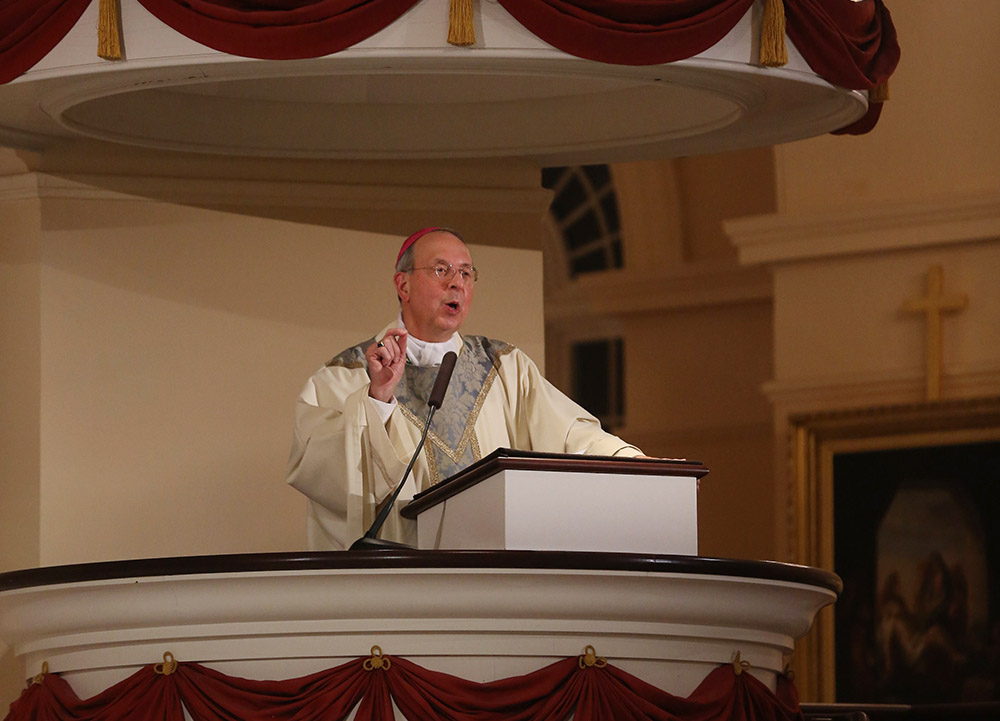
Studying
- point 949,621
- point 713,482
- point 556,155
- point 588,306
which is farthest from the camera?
point 588,306

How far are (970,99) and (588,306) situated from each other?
3.79m

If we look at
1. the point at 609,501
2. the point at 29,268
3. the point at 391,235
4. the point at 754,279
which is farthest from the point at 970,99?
the point at 609,501

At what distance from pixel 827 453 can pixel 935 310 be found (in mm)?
1085

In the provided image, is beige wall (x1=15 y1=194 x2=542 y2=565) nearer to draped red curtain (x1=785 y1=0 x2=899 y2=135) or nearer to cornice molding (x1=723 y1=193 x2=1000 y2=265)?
draped red curtain (x1=785 y1=0 x2=899 y2=135)

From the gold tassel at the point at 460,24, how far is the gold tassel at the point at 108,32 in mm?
1091

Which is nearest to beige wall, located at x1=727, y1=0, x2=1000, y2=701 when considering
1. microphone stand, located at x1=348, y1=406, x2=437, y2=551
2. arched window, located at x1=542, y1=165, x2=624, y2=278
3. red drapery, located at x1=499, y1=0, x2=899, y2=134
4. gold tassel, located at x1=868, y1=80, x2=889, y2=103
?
arched window, located at x1=542, y1=165, x2=624, y2=278

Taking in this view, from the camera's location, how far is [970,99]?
33.9 ft

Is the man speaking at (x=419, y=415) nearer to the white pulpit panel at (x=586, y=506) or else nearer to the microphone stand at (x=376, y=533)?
the microphone stand at (x=376, y=533)

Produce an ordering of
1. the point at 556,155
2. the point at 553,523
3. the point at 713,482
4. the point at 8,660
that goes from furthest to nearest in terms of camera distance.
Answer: the point at 713,482 < the point at 556,155 < the point at 8,660 < the point at 553,523

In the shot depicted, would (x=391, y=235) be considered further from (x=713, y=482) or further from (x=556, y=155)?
(x=713, y=482)

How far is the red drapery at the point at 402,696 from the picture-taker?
166 inches

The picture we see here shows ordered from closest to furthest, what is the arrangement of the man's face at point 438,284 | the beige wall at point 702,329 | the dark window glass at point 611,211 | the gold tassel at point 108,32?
the gold tassel at point 108,32
the man's face at point 438,284
the beige wall at point 702,329
the dark window glass at point 611,211

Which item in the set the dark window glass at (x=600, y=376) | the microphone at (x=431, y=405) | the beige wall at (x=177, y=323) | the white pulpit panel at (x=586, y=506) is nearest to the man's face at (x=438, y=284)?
the microphone at (x=431, y=405)

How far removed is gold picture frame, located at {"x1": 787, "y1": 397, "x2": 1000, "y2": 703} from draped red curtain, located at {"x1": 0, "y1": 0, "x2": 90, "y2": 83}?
236 inches
